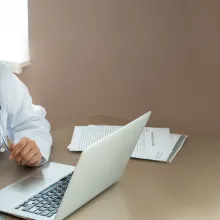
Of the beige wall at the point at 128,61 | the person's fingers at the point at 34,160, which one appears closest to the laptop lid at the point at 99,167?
the person's fingers at the point at 34,160

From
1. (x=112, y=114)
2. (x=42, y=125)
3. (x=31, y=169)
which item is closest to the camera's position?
(x=31, y=169)

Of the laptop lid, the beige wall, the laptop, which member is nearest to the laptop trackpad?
the laptop

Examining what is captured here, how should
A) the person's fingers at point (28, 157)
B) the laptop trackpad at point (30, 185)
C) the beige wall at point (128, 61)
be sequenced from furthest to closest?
1. the beige wall at point (128, 61)
2. the person's fingers at point (28, 157)
3. the laptop trackpad at point (30, 185)

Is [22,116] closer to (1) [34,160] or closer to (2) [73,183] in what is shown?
(1) [34,160]

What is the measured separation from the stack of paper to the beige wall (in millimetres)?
531

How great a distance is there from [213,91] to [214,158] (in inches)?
26.8

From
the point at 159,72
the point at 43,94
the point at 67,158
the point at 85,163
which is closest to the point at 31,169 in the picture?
the point at 67,158

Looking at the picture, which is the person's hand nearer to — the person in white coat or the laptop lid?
the person in white coat

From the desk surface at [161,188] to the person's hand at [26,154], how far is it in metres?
0.03

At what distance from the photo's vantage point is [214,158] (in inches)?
57.7

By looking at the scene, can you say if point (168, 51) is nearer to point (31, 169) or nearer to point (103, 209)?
point (31, 169)

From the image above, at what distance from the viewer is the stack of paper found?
57.8 inches

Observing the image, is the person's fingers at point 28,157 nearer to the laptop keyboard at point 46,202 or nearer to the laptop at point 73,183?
the laptop at point 73,183

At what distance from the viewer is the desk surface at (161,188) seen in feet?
3.60
